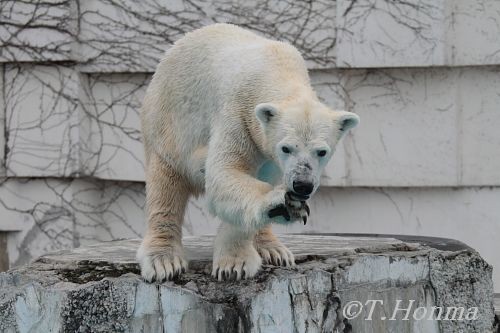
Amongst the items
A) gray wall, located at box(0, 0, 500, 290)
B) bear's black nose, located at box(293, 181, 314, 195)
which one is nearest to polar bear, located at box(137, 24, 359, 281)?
bear's black nose, located at box(293, 181, 314, 195)

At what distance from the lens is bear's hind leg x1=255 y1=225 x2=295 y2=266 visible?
3961 mm

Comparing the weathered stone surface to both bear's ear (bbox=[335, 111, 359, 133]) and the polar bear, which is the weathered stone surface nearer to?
the polar bear

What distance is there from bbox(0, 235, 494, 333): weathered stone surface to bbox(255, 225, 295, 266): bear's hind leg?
66mm

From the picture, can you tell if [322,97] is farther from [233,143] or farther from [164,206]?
[233,143]

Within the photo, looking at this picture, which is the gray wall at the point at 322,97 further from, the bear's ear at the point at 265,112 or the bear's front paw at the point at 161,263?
the bear's ear at the point at 265,112

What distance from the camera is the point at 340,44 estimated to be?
6.77m

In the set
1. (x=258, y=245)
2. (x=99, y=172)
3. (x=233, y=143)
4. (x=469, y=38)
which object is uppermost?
(x=469, y=38)

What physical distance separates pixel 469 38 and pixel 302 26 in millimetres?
1043

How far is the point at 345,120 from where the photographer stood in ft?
11.5

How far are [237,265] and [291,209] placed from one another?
0.53 meters

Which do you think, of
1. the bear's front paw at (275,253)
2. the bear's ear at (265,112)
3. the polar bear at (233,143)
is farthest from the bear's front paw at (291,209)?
the bear's front paw at (275,253)

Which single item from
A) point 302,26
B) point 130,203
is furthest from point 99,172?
point 302,26

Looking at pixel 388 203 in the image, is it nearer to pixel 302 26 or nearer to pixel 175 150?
pixel 302 26

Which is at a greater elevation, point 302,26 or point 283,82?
point 302,26
